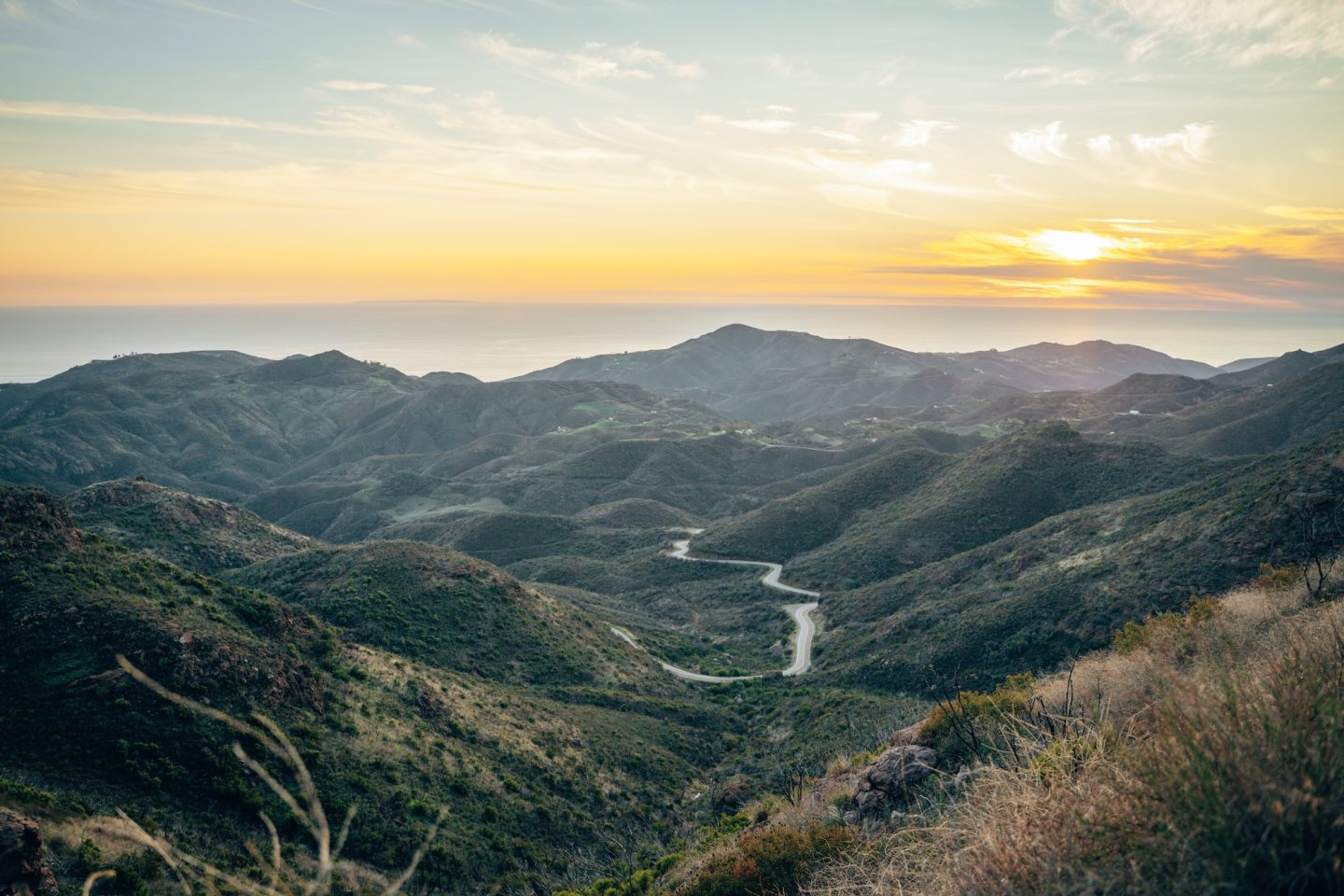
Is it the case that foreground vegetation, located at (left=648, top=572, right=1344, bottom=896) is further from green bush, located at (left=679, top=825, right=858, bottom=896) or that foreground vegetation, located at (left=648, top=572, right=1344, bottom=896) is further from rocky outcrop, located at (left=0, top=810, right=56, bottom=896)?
rocky outcrop, located at (left=0, top=810, right=56, bottom=896)

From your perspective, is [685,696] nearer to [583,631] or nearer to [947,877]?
[583,631]

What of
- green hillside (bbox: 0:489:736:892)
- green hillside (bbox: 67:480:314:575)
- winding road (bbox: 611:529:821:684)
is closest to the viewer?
green hillside (bbox: 0:489:736:892)

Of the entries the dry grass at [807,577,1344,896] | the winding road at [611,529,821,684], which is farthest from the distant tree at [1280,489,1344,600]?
the dry grass at [807,577,1344,896]

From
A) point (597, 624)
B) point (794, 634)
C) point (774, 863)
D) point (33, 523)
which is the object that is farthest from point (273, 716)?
point (794, 634)

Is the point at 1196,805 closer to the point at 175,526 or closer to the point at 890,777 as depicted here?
the point at 890,777

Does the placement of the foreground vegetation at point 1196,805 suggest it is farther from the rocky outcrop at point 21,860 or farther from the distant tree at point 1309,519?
the distant tree at point 1309,519

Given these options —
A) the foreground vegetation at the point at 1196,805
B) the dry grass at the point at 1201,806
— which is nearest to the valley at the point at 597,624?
the foreground vegetation at the point at 1196,805
